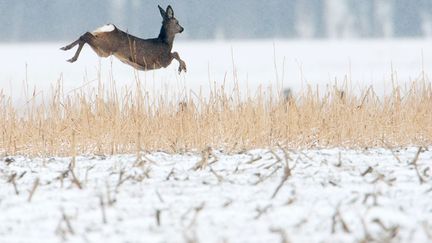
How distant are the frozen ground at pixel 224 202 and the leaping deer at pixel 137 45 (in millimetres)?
5895

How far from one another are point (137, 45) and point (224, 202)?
29.0ft

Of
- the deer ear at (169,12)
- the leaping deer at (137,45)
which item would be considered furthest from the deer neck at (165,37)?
the deer ear at (169,12)

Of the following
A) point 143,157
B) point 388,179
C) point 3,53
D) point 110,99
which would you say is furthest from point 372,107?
point 3,53

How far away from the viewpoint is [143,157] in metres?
4.73

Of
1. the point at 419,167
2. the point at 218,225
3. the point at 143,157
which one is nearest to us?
the point at 218,225

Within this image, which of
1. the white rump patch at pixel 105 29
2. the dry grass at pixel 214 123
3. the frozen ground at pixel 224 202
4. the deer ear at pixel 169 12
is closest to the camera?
the frozen ground at pixel 224 202

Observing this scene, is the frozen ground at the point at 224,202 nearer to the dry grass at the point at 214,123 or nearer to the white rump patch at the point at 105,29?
the dry grass at the point at 214,123

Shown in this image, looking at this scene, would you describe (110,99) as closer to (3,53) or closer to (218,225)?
(218,225)

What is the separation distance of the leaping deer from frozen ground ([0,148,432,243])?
5895 mm

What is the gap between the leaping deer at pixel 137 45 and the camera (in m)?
10.6

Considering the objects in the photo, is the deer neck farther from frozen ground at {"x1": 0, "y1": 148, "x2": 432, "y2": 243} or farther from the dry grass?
frozen ground at {"x1": 0, "y1": 148, "x2": 432, "y2": 243}

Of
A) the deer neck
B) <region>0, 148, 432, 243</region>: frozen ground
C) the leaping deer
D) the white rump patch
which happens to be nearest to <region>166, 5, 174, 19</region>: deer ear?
the leaping deer

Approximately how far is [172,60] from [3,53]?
79.4 m

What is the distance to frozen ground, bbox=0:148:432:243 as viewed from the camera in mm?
2656
